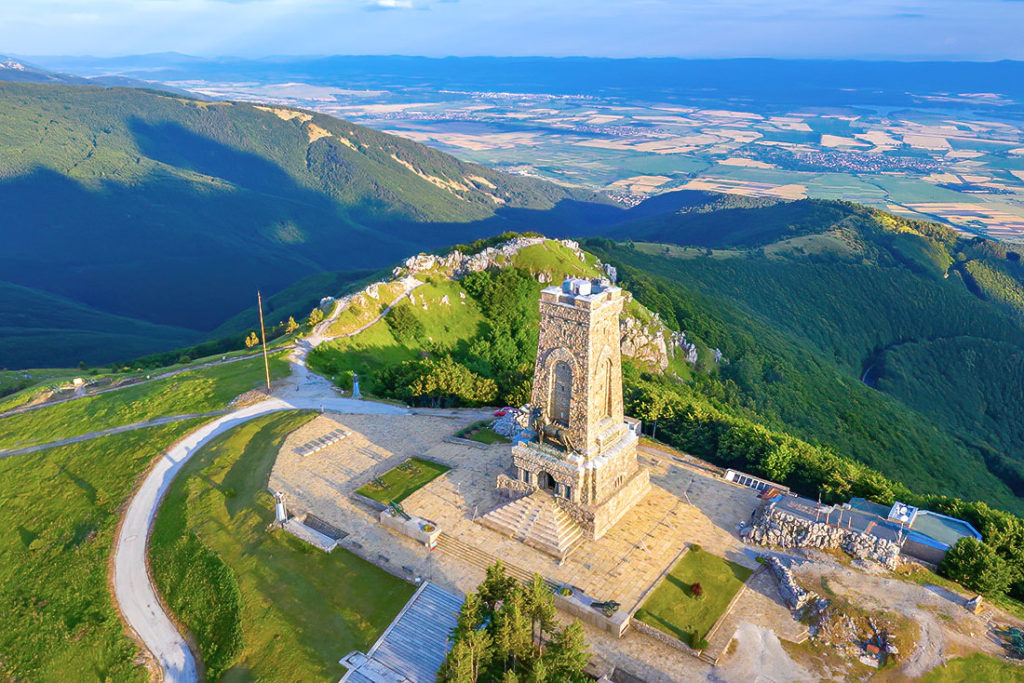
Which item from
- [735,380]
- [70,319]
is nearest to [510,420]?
[735,380]

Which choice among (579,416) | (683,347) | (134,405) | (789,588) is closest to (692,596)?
(789,588)

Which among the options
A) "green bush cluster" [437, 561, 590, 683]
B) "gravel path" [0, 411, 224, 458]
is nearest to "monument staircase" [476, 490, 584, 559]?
"green bush cluster" [437, 561, 590, 683]

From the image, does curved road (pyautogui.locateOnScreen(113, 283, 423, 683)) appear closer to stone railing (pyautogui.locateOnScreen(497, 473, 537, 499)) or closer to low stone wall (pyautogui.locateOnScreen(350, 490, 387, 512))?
low stone wall (pyautogui.locateOnScreen(350, 490, 387, 512))

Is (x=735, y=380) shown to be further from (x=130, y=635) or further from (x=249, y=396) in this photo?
(x=130, y=635)

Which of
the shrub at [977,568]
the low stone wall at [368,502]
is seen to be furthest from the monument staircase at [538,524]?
the shrub at [977,568]

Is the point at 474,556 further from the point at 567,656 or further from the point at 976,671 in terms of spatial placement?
the point at 976,671

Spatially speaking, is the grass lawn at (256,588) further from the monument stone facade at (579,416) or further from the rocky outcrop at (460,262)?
the rocky outcrop at (460,262)
